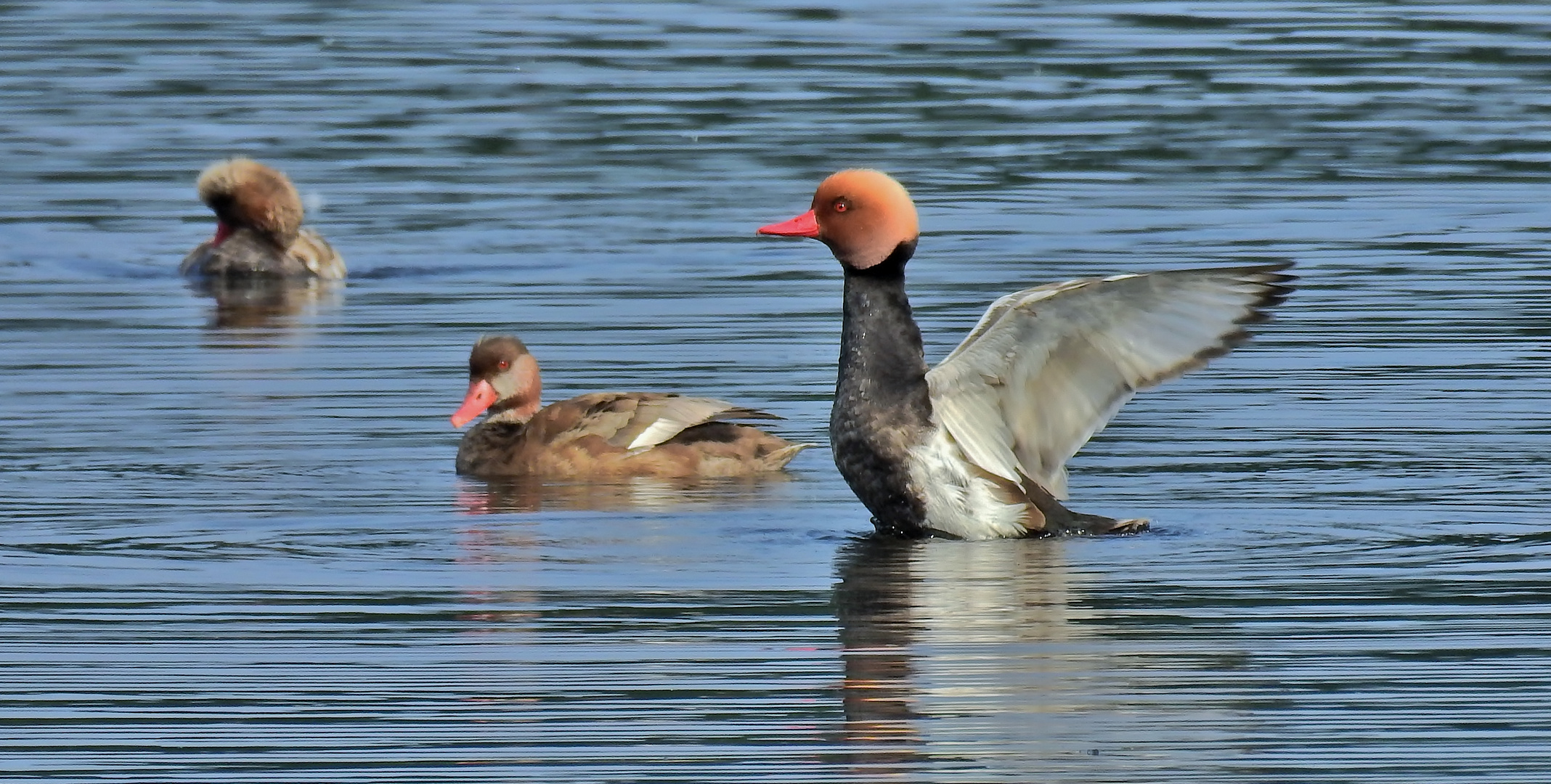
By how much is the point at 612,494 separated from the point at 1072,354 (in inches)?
87.1

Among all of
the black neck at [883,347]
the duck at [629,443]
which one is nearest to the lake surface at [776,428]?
the duck at [629,443]

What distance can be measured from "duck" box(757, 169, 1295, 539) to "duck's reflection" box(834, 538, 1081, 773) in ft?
A: 0.47

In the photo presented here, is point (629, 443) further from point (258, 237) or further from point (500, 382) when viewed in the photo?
point (258, 237)

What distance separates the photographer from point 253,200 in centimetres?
1881

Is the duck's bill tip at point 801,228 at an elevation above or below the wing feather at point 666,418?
above

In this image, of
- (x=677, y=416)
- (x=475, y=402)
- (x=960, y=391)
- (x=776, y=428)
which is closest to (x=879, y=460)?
(x=960, y=391)

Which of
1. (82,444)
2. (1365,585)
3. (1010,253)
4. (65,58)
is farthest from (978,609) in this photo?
(65,58)

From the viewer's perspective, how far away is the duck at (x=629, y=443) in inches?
469

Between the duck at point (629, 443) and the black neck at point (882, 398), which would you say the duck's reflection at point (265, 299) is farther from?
the black neck at point (882, 398)

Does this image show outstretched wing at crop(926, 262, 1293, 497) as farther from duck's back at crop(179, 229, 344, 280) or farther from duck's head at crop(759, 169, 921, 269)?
duck's back at crop(179, 229, 344, 280)

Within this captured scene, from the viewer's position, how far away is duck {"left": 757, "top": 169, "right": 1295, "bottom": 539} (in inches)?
389

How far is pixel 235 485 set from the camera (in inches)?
444

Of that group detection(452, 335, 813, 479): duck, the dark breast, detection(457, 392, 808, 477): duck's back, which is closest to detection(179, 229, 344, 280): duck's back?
detection(452, 335, 813, 479): duck

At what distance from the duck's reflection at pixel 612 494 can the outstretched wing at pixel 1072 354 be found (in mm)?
1170
